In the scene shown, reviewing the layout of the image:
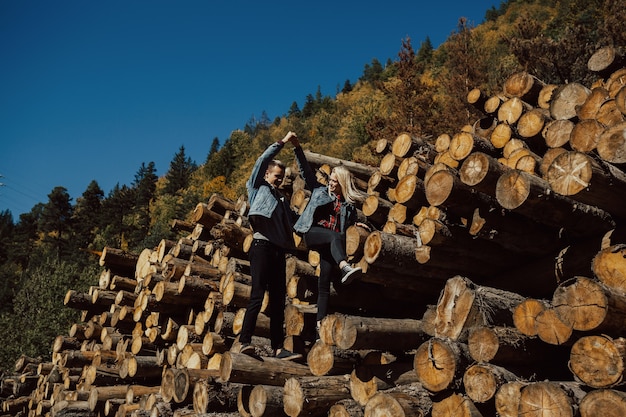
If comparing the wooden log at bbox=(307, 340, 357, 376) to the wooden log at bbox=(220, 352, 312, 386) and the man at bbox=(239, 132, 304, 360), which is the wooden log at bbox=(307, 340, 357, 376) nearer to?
the wooden log at bbox=(220, 352, 312, 386)

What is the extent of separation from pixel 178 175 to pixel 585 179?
69.7 meters

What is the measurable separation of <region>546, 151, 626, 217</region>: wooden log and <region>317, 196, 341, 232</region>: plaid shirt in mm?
2258

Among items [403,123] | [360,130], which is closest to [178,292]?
[403,123]

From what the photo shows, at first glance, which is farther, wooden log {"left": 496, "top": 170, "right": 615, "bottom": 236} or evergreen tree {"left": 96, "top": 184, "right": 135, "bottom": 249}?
evergreen tree {"left": 96, "top": 184, "right": 135, "bottom": 249}

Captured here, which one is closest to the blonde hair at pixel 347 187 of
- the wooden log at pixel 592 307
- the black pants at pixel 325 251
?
the black pants at pixel 325 251

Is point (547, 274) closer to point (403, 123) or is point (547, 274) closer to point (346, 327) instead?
point (346, 327)

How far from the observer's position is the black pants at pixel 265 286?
482cm

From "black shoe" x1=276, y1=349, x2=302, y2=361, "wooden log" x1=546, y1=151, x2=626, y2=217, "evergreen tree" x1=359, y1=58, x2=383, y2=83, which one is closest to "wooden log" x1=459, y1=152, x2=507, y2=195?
"wooden log" x1=546, y1=151, x2=626, y2=217

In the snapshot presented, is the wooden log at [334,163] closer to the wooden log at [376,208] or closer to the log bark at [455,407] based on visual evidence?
the wooden log at [376,208]

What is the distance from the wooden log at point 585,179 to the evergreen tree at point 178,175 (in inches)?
2617

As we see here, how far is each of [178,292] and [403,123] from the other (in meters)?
15.6

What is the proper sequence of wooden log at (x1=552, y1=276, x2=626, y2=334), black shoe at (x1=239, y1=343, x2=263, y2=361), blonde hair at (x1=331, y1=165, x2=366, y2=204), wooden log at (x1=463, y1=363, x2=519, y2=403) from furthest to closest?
1. blonde hair at (x1=331, y1=165, x2=366, y2=204)
2. black shoe at (x1=239, y1=343, x2=263, y2=361)
3. wooden log at (x1=463, y1=363, x2=519, y2=403)
4. wooden log at (x1=552, y1=276, x2=626, y2=334)

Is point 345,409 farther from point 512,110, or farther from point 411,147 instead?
point 512,110

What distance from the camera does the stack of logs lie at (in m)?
3.12
